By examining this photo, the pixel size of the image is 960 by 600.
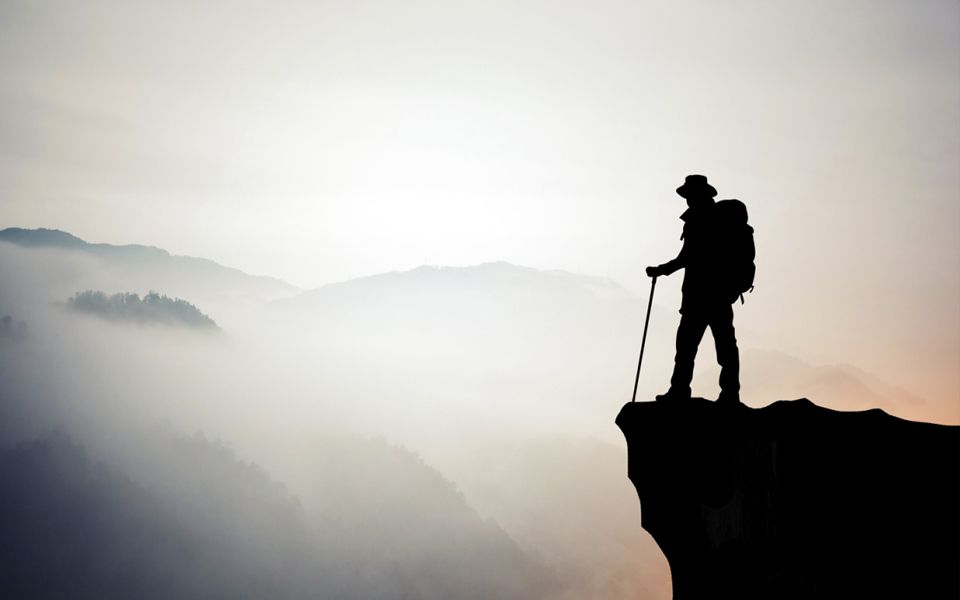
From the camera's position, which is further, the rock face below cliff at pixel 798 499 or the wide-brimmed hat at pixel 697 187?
the wide-brimmed hat at pixel 697 187

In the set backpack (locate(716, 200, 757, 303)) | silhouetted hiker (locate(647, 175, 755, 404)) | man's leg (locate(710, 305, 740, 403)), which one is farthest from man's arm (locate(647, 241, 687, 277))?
man's leg (locate(710, 305, 740, 403))

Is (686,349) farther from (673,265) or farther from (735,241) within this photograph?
(735,241)

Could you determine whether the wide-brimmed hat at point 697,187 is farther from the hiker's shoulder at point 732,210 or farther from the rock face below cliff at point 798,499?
the rock face below cliff at point 798,499

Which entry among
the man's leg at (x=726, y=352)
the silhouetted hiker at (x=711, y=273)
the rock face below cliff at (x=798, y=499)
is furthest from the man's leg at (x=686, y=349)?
the rock face below cliff at (x=798, y=499)

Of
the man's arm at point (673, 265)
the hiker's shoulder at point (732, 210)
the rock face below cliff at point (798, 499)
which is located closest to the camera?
the rock face below cliff at point (798, 499)

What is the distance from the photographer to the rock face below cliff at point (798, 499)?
21.7ft

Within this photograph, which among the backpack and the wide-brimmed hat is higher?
the wide-brimmed hat

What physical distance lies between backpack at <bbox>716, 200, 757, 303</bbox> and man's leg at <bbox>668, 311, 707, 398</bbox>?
0.70m

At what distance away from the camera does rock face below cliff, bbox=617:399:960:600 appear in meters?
6.62

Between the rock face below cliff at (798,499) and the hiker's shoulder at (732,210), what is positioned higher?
the hiker's shoulder at (732,210)

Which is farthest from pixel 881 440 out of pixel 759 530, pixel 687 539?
pixel 687 539

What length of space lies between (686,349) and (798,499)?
8.54ft

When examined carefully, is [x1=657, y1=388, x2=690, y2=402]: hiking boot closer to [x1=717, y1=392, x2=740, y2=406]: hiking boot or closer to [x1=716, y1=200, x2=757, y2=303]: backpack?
[x1=717, y1=392, x2=740, y2=406]: hiking boot

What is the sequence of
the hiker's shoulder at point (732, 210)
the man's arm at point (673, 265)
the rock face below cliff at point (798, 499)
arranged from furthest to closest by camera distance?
the man's arm at point (673, 265), the hiker's shoulder at point (732, 210), the rock face below cliff at point (798, 499)
